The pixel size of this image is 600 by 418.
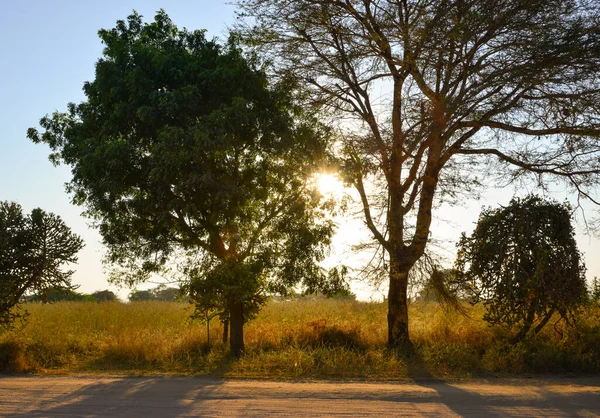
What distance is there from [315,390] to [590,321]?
326 inches

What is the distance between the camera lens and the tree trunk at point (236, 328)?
1568 centimetres

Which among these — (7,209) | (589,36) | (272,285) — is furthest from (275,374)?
(589,36)

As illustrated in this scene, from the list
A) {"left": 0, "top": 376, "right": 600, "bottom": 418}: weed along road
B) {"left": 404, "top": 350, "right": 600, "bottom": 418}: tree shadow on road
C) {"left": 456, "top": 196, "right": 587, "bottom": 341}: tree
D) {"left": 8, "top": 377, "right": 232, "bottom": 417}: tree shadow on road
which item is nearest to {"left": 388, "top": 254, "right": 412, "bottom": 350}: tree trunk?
{"left": 456, "top": 196, "right": 587, "bottom": 341}: tree

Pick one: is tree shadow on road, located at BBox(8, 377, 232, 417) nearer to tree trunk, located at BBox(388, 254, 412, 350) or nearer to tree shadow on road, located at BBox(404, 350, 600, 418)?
tree shadow on road, located at BBox(404, 350, 600, 418)

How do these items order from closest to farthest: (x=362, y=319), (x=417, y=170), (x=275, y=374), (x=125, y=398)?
1. (x=125, y=398)
2. (x=275, y=374)
3. (x=417, y=170)
4. (x=362, y=319)

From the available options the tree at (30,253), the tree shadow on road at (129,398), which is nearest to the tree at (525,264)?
the tree shadow on road at (129,398)

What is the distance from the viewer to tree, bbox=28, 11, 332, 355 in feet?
48.1

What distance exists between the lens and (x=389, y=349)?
15.4 metres

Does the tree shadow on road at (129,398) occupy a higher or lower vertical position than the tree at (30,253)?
lower

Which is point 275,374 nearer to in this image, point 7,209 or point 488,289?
point 488,289

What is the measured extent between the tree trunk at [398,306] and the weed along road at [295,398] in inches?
143

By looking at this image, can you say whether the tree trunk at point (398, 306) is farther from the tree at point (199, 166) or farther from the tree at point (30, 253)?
the tree at point (30, 253)

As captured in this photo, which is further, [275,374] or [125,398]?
[275,374]

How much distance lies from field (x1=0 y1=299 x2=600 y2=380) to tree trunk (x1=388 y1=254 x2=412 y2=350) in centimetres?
38
